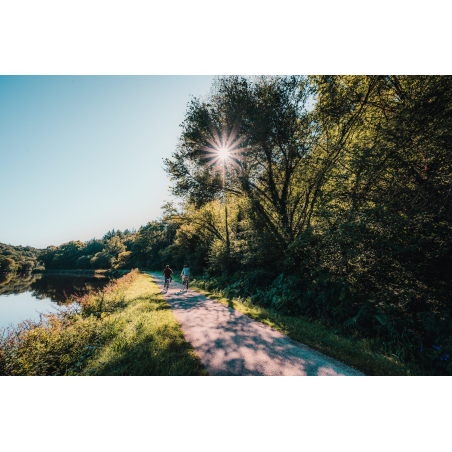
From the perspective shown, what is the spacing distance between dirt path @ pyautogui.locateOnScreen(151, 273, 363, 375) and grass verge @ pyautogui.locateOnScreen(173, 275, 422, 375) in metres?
0.22

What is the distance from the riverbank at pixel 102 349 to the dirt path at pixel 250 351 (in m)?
0.39

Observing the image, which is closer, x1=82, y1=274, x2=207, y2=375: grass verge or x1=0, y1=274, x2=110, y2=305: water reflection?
x1=82, y1=274, x2=207, y2=375: grass verge

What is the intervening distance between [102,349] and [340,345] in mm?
6375

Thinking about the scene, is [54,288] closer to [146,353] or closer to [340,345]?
[146,353]

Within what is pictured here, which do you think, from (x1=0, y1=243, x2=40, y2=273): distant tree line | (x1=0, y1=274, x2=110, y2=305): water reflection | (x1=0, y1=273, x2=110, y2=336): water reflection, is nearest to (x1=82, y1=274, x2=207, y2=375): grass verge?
(x1=0, y1=273, x2=110, y2=336): water reflection

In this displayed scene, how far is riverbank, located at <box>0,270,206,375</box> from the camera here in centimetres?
369

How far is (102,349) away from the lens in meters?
4.95

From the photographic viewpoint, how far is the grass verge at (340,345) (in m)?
3.70

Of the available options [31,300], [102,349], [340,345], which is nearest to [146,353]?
[102,349]

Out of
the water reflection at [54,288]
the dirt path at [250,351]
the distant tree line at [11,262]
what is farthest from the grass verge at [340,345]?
the distant tree line at [11,262]

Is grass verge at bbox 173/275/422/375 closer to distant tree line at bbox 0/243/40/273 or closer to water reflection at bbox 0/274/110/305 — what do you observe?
water reflection at bbox 0/274/110/305

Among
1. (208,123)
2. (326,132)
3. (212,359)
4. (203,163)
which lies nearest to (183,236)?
(203,163)

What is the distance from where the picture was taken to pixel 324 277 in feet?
23.6

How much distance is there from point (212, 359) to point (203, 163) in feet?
33.4
